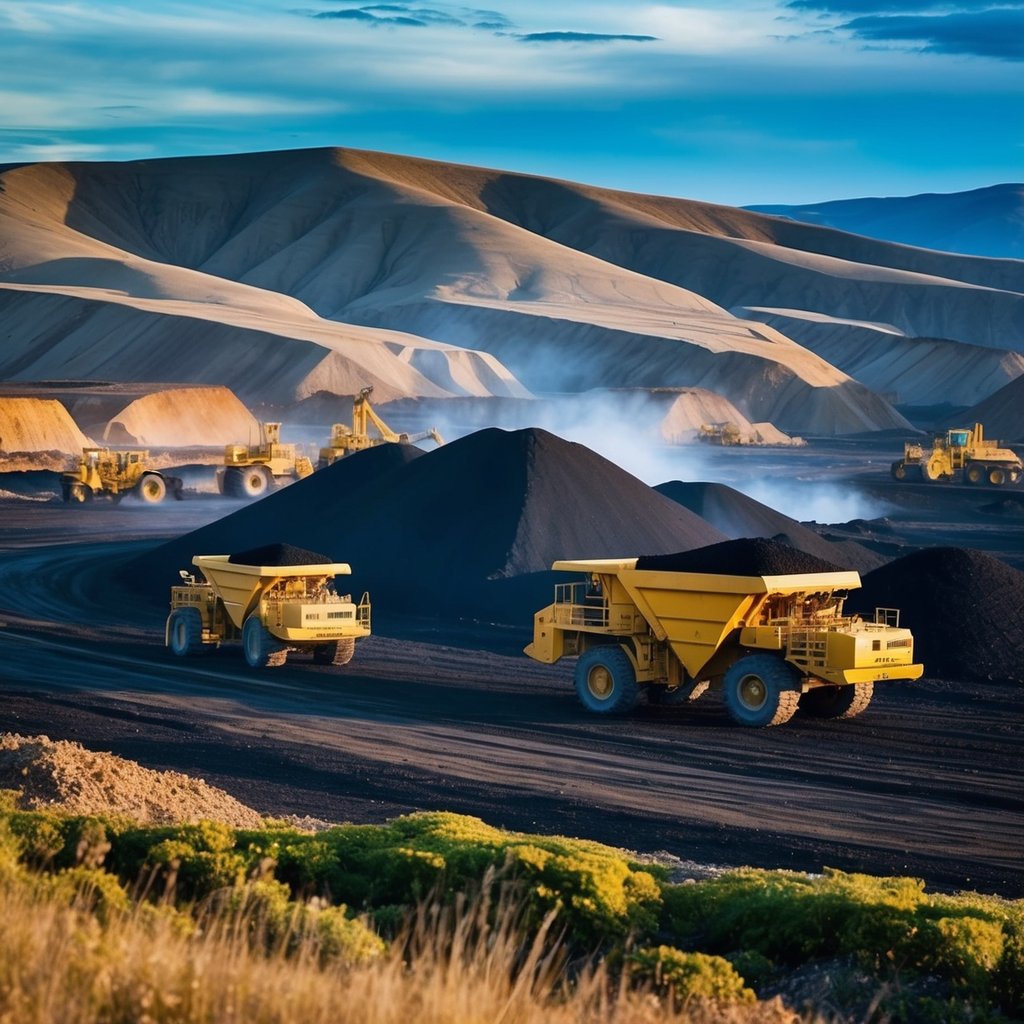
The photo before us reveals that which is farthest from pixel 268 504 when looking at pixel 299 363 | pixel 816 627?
pixel 299 363

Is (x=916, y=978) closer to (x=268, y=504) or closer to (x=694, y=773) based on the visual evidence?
(x=694, y=773)

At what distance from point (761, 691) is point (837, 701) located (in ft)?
5.13

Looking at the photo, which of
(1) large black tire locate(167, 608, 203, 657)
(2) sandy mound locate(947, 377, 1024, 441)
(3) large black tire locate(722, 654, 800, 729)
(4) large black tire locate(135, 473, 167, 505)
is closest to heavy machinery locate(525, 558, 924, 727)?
(3) large black tire locate(722, 654, 800, 729)

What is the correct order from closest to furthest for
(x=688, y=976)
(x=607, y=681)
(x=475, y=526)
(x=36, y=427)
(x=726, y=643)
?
(x=688, y=976) → (x=726, y=643) → (x=607, y=681) → (x=475, y=526) → (x=36, y=427)

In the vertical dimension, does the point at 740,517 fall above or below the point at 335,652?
above

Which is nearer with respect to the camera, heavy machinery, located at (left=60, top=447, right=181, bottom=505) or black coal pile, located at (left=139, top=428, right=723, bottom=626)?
black coal pile, located at (left=139, top=428, right=723, bottom=626)

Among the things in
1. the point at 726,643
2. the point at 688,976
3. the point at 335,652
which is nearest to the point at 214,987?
the point at 688,976

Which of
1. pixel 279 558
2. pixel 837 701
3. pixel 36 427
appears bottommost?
pixel 837 701

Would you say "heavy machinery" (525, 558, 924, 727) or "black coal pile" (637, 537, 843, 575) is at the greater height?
"black coal pile" (637, 537, 843, 575)

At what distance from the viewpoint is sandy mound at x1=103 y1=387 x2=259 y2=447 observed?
71.9m

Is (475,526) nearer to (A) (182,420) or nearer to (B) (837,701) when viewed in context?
(B) (837,701)

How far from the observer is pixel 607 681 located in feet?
62.6

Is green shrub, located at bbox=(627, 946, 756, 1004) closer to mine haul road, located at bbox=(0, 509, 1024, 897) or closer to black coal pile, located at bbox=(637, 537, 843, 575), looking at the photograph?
mine haul road, located at bbox=(0, 509, 1024, 897)

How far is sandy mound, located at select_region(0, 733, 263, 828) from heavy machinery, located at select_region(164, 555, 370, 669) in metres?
8.38
